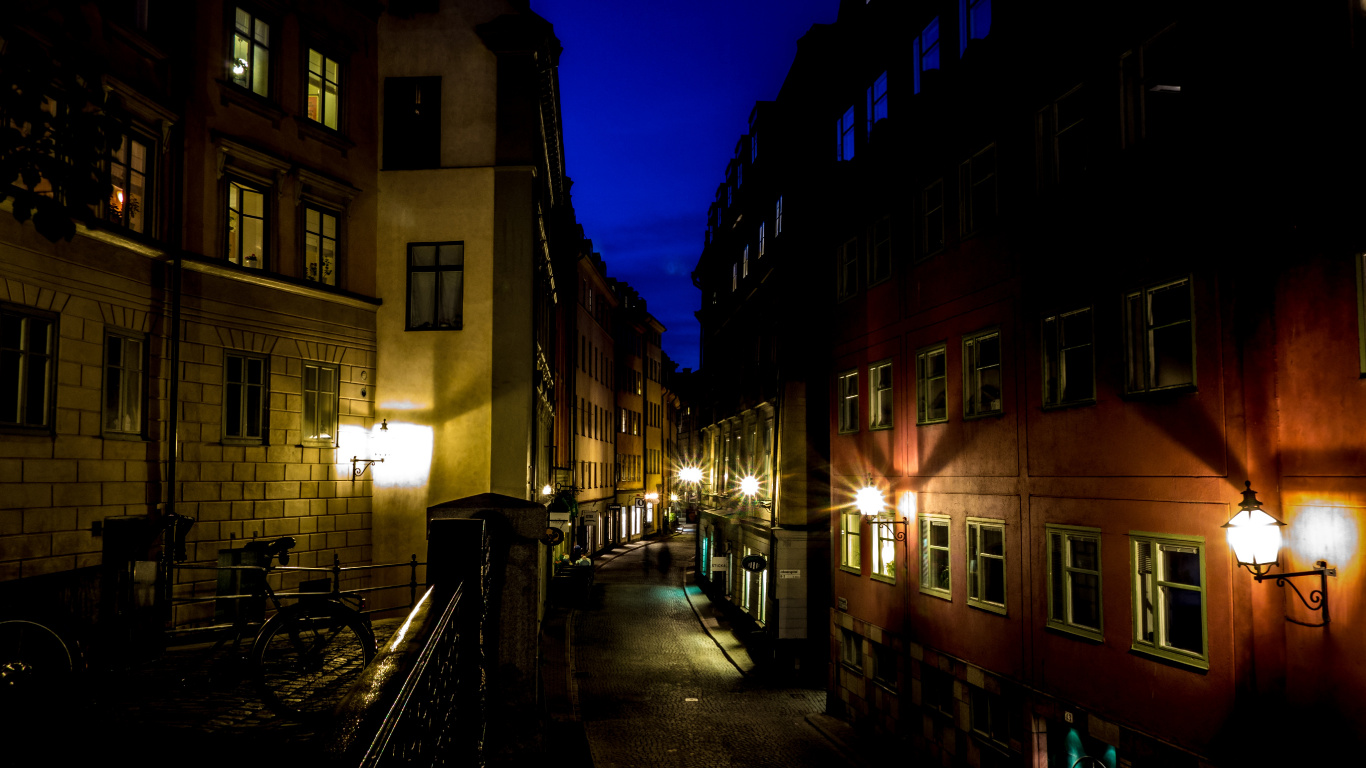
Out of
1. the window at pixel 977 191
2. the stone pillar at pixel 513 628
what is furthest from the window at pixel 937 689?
the stone pillar at pixel 513 628

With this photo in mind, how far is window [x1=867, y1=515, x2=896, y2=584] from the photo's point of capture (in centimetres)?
2075

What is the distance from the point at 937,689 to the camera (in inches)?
731

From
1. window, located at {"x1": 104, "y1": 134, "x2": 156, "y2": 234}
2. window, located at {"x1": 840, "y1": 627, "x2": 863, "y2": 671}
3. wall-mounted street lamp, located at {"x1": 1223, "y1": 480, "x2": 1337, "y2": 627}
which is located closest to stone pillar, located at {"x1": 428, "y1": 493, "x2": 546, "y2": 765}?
wall-mounted street lamp, located at {"x1": 1223, "y1": 480, "x2": 1337, "y2": 627}

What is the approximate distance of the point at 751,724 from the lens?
2188 centimetres

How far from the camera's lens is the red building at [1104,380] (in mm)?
10141

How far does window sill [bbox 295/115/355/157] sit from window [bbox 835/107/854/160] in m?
12.3

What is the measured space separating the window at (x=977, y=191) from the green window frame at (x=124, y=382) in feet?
50.0

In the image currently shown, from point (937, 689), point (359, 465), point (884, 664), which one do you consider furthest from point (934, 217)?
point (359, 465)

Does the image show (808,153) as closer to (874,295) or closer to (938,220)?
(874,295)

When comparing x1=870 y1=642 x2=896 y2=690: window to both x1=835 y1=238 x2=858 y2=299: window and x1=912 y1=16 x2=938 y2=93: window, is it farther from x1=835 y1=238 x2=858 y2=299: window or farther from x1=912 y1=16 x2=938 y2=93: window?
x1=912 y1=16 x2=938 y2=93: window

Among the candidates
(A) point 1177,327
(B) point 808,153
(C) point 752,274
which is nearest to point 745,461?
(C) point 752,274

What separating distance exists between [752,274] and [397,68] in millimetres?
15689

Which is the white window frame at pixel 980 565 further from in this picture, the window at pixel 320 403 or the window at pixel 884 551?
the window at pixel 320 403

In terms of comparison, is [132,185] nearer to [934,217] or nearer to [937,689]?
[934,217]
